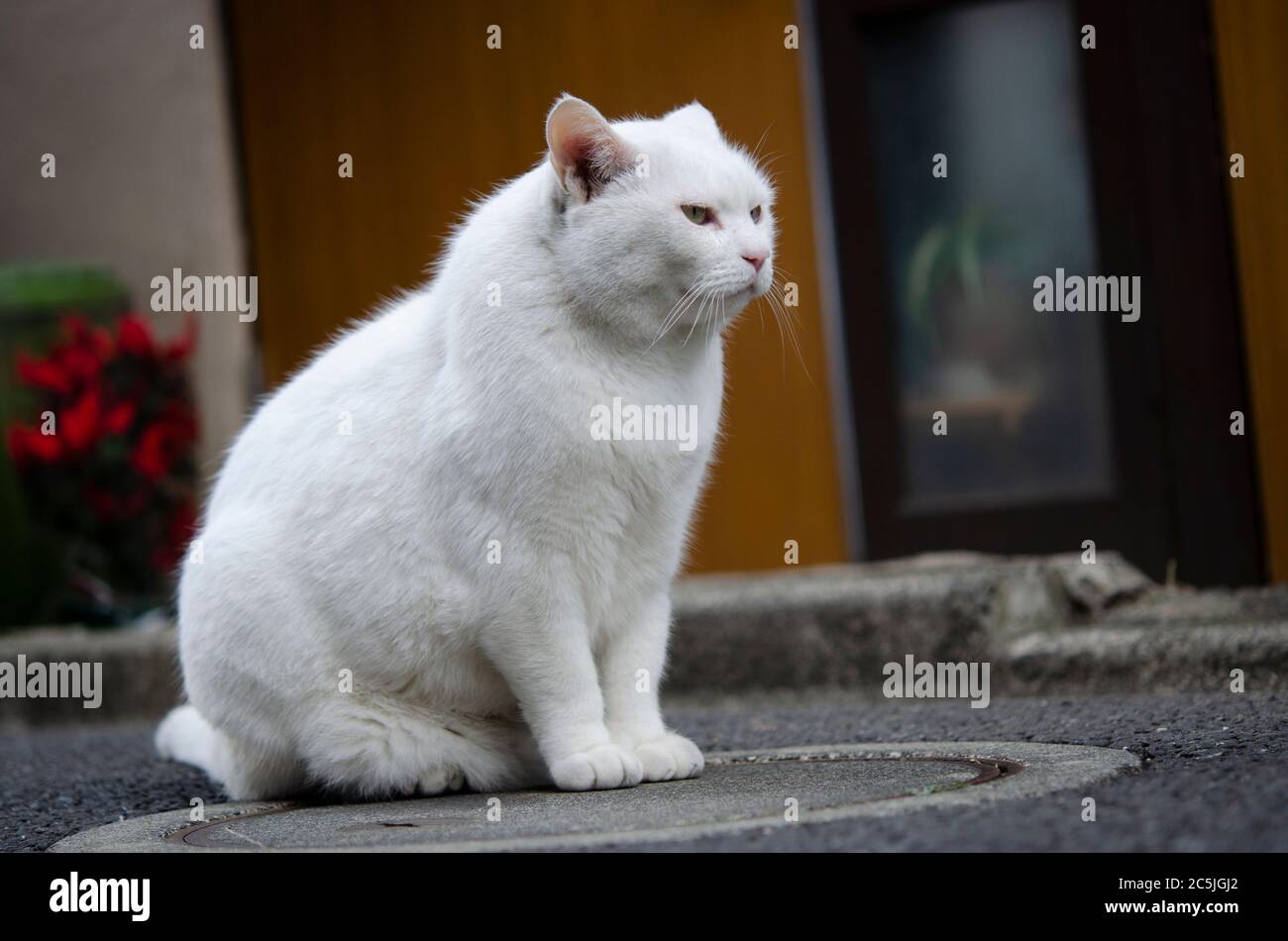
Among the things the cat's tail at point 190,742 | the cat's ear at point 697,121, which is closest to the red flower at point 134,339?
the cat's tail at point 190,742

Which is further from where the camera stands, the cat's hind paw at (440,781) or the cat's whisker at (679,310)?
the cat's hind paw at (440,781)

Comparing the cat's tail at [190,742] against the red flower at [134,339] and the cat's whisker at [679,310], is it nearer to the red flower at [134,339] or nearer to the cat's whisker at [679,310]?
the cat's whisker at [679,310]

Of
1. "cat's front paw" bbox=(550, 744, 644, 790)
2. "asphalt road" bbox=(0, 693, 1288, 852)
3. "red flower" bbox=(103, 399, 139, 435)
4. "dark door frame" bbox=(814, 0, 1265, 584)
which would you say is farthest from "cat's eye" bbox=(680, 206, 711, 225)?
"red flower" bbox=(103, 399, 139, 435)

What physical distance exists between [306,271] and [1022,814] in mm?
5178

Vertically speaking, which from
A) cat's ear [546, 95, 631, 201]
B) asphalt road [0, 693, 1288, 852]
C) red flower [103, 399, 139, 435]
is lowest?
asphalt road [0, 693, 1288, 852]

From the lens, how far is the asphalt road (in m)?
2.00

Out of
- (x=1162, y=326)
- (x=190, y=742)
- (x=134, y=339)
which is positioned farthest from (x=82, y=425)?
(x=1162, y=326)

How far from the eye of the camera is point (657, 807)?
243cm

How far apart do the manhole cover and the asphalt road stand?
0.10 metres

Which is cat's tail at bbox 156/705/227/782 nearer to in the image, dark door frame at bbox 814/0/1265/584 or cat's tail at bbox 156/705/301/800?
cat's tail at bbox 156/705/301/800

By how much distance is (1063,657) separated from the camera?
4.05 metres

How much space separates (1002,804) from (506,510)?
98cm

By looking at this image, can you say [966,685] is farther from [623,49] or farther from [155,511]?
[155,511]

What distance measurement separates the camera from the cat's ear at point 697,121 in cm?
289
